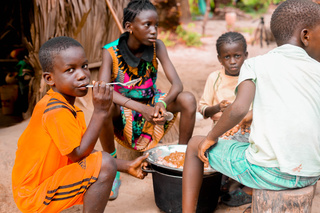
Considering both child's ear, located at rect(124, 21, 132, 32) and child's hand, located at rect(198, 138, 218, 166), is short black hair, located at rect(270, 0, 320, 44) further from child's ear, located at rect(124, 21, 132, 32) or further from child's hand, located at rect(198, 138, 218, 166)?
child's ear, located at rect(124, 21, 132, 32)

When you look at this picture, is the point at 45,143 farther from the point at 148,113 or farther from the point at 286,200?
the point at 286,200

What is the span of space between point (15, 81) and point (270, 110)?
3.77m

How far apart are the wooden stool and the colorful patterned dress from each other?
132cm

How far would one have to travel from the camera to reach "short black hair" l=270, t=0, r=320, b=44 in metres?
1.66

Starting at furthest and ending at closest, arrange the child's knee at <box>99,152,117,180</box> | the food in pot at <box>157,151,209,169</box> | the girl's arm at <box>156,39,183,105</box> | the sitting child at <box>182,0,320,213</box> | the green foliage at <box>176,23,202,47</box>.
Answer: the green foliage at <box>176,23,202,47</box>
the girl's arm at <box>156,39,183,105</box>
the food in pot at <box>157,151,209,169</box>
the child's knee at <box>99,152,117,180</box>
the sitting child at <box>182,0,320,213</box>

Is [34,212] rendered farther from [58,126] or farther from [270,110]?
[270,110]

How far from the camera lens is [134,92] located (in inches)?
115

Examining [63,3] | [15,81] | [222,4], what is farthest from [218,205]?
[222,4]

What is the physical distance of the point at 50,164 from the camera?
1882 mm

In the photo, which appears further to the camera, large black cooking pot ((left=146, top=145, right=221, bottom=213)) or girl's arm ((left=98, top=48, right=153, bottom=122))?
girl's arm ((left=98, top=48, right=153, bottom=122))

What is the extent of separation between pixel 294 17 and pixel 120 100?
1.45 metres

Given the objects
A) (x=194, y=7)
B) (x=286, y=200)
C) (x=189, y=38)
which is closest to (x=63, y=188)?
(x=286, y=200)

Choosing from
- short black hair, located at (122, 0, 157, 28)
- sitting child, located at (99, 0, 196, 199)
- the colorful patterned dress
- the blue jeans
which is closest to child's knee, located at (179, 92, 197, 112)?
sitting child, located at (99, 0, 196, 199)

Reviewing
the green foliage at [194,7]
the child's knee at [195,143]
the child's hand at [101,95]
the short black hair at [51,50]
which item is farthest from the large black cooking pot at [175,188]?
the green foliage at [194,7]
